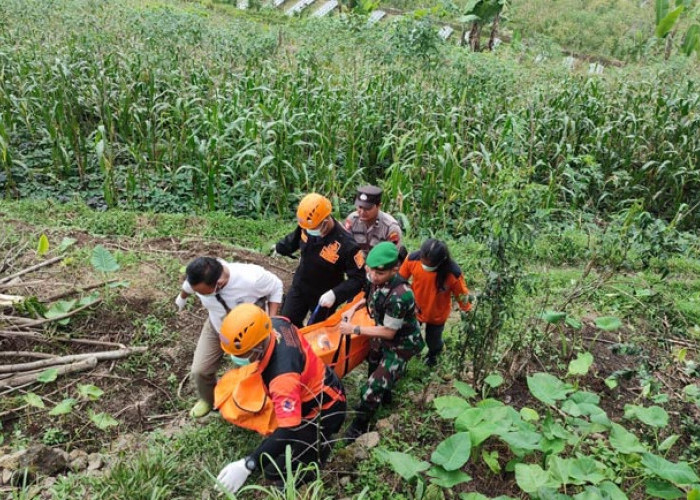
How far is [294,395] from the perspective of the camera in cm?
288

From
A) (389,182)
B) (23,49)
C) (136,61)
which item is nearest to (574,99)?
(389,182)

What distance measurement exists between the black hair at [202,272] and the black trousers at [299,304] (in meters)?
1.05

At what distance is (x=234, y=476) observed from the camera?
2957 mm

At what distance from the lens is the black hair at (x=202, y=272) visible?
10.7ft

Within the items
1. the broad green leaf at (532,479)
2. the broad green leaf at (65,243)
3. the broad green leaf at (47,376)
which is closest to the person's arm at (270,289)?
the broad green leaf at (47,376)

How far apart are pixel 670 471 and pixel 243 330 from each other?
2017 mm

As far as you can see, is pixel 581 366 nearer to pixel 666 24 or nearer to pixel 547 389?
pixel 547 389

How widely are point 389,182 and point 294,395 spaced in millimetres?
3885

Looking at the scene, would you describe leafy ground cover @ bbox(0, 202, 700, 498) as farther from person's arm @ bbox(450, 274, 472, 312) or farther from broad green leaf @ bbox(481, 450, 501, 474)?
person's arm @ bbox(450, 274, 472, 312)

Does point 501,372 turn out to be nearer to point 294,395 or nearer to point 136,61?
point 294,395

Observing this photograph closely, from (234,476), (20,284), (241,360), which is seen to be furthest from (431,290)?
(20,284)

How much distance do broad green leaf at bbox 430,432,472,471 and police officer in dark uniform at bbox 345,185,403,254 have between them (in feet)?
6.41

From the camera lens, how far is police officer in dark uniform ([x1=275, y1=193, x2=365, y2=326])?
3.86 m

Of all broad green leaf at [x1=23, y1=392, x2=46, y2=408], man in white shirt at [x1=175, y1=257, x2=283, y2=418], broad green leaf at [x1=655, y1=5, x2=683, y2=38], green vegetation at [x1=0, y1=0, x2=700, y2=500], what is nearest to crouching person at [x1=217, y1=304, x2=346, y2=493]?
green vegetation at [x1=0, y1=0, x2=700, y2=500]
